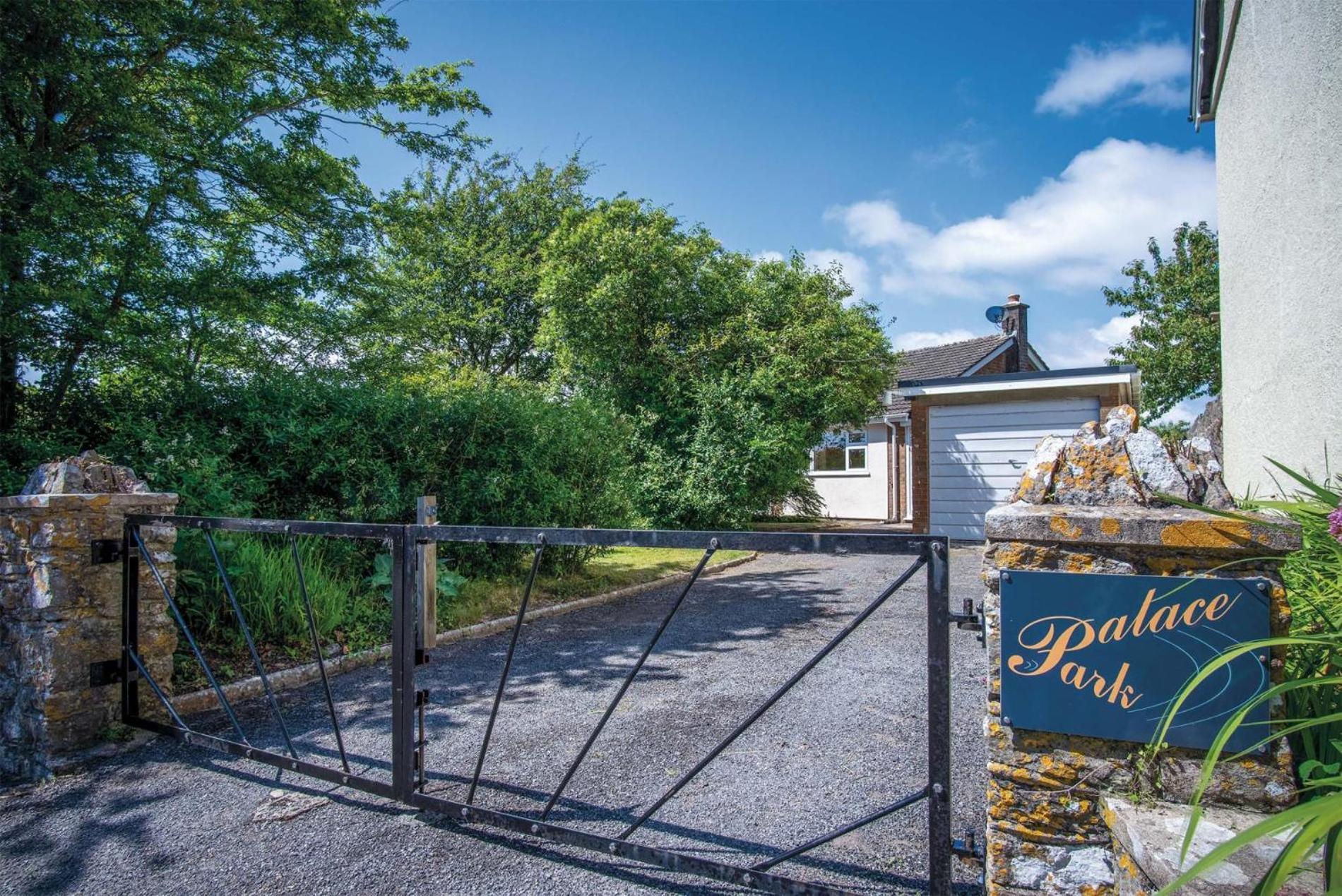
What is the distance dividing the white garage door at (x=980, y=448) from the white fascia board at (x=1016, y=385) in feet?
1.14

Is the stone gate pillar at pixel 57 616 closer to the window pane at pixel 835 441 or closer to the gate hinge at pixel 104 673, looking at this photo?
the gate hinge at pixel 104 673

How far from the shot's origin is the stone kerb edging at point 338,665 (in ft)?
12.6

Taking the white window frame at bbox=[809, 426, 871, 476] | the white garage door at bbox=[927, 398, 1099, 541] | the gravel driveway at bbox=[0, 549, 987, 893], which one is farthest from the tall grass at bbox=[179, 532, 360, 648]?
the white window frame at bbox=[809, 426, 871, 476]

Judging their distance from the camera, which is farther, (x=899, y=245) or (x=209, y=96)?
(x=899, y=245)

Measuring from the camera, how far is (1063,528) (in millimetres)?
1633

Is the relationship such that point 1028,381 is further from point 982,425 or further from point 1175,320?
point 1175,320

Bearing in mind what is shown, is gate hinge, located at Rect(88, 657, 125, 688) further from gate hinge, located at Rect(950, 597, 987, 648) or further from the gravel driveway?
gate hinge, located at Rect(950, 597, 987, 648)

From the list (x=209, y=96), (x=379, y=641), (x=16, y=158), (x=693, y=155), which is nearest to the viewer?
(x=16, y=158)

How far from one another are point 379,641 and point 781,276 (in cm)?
1016

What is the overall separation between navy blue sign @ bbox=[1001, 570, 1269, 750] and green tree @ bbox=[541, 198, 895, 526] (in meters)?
9.12

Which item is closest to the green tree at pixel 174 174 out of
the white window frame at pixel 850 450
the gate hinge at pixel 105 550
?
the gate hinge at pixel 105 550

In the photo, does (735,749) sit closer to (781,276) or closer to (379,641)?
(379,641)

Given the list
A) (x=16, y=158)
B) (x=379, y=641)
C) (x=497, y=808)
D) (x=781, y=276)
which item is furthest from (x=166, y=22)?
(x=781, y=276)

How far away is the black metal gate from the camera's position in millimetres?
1737
